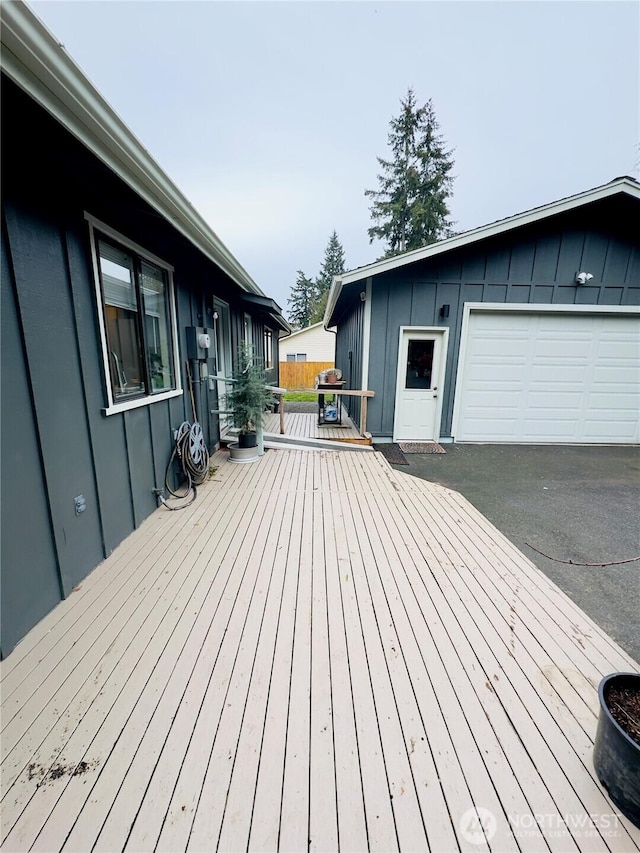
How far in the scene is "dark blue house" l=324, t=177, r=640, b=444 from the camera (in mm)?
5719

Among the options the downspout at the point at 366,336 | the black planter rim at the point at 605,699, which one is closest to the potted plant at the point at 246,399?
the downspout at the point at 366,336

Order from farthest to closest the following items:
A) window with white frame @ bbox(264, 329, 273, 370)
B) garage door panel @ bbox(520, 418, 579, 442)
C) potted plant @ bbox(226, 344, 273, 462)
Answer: window with white frame @ bbox(264, 329, 273, 370), garage door panel @ bbox(520, 418, 579, 442), potted plant @ bbox(226, 344, 273, 462)

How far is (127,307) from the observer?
2.88m

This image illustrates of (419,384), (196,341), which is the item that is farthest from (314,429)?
(196,341)

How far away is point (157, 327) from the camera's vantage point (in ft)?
11.4

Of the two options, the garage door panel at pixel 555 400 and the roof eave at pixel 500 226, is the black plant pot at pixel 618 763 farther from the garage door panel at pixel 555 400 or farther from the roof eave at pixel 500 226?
the garage door panel at pixel 555 400

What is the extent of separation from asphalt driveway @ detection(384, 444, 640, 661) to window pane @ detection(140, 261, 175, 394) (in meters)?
3.24

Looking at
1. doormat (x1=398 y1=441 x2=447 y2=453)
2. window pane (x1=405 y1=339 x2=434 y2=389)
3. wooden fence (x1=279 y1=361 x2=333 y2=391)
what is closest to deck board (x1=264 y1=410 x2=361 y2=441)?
doormat (x1=398 y1=441 x2=447 y2=453)

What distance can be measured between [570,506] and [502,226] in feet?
13.4

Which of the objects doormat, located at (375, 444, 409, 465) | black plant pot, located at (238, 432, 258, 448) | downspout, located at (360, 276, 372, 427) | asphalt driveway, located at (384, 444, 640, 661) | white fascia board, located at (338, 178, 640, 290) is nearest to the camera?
asphalt driveway, located at (384, 444, 640, 661)

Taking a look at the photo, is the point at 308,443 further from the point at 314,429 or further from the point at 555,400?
the point at 555,400

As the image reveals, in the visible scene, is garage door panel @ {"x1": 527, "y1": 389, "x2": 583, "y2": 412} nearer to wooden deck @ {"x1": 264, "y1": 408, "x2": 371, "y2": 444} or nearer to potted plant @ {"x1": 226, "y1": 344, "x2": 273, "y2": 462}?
wooden deck @ {"x1": 264, "y1": 408, "x2": 371, "y2": 444}

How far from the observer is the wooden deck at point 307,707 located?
3.52ft

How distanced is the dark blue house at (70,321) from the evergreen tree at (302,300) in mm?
36696
